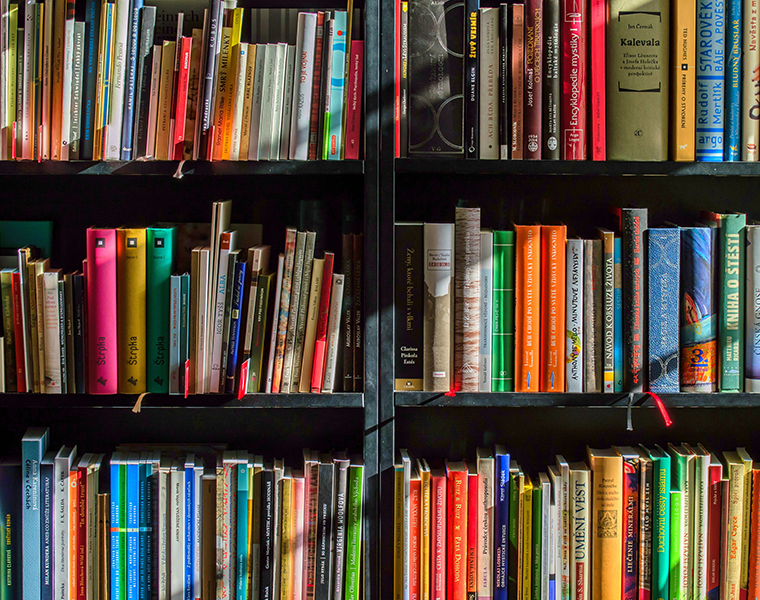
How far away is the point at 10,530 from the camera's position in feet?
4.62

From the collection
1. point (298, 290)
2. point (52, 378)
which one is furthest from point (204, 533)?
point (298, 290)

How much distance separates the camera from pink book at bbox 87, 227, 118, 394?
1.33 m

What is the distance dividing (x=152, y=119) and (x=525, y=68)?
28.3 inches

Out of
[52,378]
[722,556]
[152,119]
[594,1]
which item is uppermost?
[594,1]

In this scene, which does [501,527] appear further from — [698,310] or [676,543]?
[698,310]

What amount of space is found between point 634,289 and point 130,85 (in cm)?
104

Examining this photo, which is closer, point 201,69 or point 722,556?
point 201,69

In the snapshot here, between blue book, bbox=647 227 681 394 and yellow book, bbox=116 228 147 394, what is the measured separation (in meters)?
0.99

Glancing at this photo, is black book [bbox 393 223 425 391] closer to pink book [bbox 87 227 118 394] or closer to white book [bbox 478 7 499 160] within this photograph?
white book [bbox 478 7 499 160]

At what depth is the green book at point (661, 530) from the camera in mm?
1419

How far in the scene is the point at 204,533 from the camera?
1424 millimetres

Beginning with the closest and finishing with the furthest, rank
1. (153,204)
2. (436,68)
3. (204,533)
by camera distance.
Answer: (436,68)
(204,533)
(153,204)

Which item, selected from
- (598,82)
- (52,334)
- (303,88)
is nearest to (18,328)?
(52,334)

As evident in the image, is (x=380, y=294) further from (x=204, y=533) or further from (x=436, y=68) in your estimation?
(x=204, y=533)
